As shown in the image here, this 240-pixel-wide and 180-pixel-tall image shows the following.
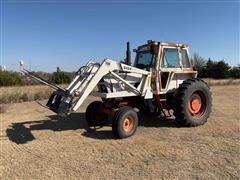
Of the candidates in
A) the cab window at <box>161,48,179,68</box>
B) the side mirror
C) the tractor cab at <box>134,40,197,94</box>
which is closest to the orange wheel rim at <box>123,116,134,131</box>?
the tractor cab at <box>134,40,197,94</box>

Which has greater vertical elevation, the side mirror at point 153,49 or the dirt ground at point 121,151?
the side mirror at point 153,49

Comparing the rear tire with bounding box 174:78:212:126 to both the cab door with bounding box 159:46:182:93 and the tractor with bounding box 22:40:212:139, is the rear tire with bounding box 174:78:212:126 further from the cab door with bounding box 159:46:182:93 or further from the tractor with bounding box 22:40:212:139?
the cab door with bounding box 159:46:182:93

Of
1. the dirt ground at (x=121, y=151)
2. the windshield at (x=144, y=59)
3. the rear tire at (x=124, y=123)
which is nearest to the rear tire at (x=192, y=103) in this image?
the dirt ground at (x=121, y=151)

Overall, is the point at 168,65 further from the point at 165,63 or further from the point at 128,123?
the point at 128,123

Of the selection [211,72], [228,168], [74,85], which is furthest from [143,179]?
[211,72]

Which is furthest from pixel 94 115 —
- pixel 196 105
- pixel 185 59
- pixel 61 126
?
pixel 185 59

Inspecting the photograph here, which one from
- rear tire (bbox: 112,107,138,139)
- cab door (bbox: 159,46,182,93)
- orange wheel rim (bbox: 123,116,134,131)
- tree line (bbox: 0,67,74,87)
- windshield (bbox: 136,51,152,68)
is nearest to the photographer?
rear tire (bbox: 112,107,138,139)

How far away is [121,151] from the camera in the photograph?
5301mm

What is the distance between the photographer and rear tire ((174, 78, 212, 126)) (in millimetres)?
6898

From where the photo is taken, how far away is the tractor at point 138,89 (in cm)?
607

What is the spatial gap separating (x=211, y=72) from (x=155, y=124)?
32895 mm

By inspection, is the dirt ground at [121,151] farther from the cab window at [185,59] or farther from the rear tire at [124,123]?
the cab window at [185,59]

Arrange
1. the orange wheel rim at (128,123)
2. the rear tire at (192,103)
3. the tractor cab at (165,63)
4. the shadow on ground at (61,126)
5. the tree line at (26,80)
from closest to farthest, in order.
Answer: the orange wheel rim at (128,123), the shadow on ground at (61,126), the rear tire at (192,103), the tractor cab at (165,63), the tree line at (26,80)

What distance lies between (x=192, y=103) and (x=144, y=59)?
6.34 ft
